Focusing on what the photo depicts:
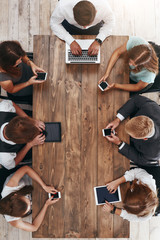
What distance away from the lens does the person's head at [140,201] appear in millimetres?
1504

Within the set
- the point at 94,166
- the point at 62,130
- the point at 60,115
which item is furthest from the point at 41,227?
the point at 60,115

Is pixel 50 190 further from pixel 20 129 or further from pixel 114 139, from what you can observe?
pixel 114 139

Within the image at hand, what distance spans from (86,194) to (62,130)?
1.85 ft

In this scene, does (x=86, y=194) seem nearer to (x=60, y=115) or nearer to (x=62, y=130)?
(x=62, y=130)

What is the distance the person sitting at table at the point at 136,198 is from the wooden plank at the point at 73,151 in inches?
10.4

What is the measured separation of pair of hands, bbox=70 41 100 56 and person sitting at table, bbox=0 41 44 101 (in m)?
0.32

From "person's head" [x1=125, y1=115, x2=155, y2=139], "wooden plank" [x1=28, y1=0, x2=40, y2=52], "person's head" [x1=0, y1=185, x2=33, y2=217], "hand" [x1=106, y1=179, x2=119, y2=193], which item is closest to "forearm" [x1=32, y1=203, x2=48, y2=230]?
"person's head" [x1=0, y1=185, x2=33, y2=217]

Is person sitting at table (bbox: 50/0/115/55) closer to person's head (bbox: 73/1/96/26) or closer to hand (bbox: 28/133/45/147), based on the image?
person's head (bbox: 73/1/96/26)

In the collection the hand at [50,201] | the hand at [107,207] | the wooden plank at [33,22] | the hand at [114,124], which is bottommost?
the hand at [107,207]

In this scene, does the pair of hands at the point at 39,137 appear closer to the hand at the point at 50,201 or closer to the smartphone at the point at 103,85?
the hand at the point at 50,201

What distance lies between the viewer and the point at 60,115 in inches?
64.5

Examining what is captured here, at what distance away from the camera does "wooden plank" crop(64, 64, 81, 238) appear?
5.22ft

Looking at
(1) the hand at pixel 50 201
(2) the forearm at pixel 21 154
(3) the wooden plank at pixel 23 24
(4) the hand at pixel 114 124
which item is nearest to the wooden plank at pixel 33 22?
(3) the wooden plank at pixel 23 24

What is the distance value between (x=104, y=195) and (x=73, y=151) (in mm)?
443
